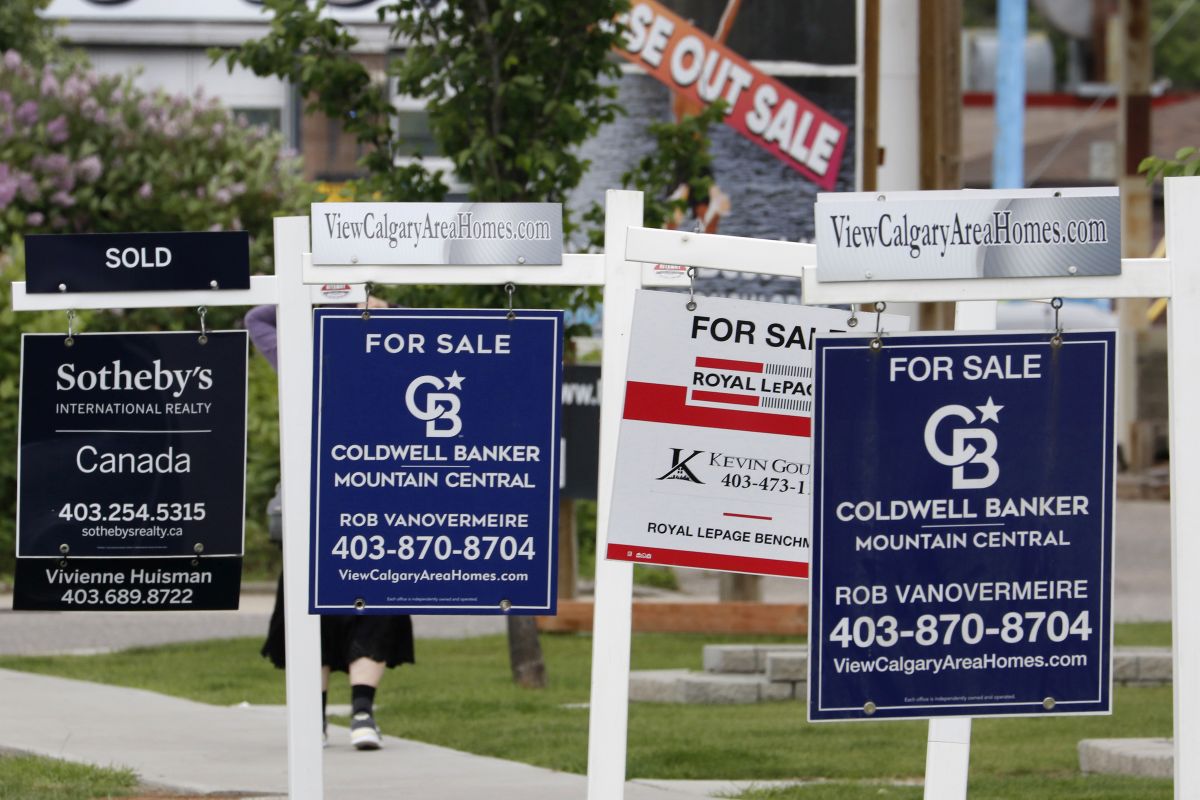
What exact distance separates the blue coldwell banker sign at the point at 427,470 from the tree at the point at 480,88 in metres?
4.91

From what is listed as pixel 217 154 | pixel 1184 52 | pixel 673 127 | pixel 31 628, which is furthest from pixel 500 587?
pixel 1184 52

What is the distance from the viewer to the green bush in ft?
72.4

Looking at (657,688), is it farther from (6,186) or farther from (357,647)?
(6,186)

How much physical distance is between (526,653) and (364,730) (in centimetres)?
279

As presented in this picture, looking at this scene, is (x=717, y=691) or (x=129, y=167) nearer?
(x=717, y=691)

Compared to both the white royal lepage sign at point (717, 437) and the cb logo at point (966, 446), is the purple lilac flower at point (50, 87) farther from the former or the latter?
the cb logo at point (966, 446)

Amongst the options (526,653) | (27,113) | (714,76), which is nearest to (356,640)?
(526,653)

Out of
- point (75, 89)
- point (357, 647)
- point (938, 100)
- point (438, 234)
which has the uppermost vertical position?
point (75, 89)

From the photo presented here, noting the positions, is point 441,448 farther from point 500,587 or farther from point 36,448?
point 36,448

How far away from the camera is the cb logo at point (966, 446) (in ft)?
17.5

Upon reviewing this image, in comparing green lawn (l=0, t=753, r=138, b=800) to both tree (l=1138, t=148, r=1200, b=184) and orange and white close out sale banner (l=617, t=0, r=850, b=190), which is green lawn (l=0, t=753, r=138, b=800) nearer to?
tree (l=1138, t=148, r=1200, b=184)

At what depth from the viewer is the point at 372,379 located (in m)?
6.13

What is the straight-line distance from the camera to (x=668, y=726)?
10.1m

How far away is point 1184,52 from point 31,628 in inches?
2512
